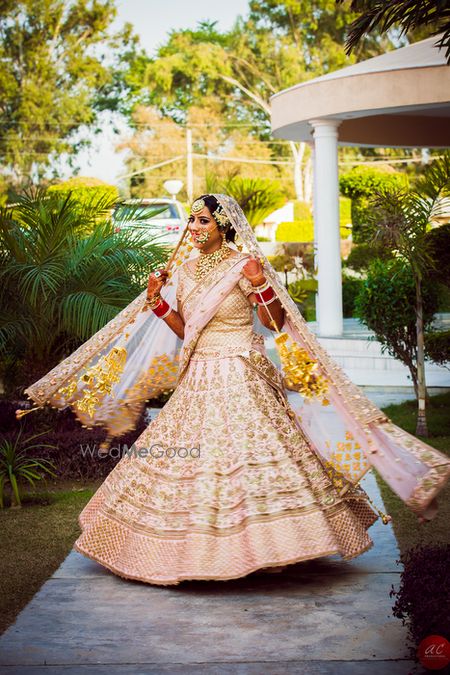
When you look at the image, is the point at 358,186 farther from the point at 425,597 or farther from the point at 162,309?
the point at 425,597

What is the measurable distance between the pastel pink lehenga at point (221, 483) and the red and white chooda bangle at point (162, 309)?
84mm

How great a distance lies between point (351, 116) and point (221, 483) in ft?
30.6

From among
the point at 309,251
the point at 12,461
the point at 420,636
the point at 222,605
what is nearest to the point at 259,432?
the point at 222,605

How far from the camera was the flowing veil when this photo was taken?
423cm

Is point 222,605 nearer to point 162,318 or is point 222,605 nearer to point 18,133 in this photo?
point 162,318

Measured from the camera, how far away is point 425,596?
3783 mm

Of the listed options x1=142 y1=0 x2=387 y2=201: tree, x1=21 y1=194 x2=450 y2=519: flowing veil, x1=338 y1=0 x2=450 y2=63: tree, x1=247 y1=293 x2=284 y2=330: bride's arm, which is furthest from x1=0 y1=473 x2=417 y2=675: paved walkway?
x1=142 y1=0 x2=387 y2=201: tree

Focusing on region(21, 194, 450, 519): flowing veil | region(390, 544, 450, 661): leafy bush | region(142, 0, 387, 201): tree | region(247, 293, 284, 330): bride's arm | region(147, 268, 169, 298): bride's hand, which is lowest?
region(390, 544, 450, 661): leafy bush

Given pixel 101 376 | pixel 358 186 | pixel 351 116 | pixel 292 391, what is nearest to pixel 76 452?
pixel 101 376

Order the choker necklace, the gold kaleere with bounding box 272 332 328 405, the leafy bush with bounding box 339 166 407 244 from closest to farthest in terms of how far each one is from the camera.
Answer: the gold kaleere with bounding box 272 332 328 405 < the choker necklace < the leafy bush with bounding box 339 166 407 244

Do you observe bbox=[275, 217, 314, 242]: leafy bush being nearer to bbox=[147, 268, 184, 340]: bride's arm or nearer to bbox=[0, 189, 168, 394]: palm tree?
bbox=[0, 189, 168, 394]: palm tree

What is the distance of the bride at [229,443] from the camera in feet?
15.1

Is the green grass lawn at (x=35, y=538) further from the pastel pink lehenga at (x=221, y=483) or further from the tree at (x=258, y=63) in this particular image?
the tree at (x=258, y=63)

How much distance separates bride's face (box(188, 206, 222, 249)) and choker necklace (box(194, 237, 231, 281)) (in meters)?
0.09
